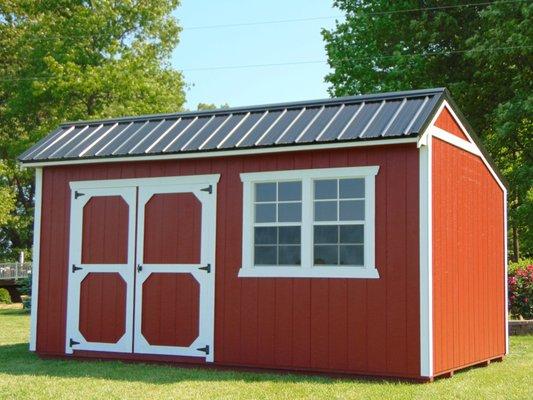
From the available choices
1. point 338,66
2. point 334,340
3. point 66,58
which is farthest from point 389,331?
point 66,58

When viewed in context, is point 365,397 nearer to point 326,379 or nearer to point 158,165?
point 326,379

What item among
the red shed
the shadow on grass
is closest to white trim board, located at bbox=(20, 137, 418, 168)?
the red shed

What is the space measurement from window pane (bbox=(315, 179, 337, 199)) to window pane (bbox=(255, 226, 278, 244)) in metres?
0.73

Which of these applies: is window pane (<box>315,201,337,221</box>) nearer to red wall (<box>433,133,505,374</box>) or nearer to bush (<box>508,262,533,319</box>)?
red wall (<box>433,133,505,374</box>)

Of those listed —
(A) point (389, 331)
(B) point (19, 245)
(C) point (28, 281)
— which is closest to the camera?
(A) point (389, 331)

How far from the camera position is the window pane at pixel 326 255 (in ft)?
33.1

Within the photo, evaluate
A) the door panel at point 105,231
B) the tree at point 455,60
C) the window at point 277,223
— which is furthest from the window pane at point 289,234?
the tree at point 455,60

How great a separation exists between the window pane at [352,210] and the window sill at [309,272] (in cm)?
59

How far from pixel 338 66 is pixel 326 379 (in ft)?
60.4

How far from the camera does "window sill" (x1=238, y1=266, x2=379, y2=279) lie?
9.80 m

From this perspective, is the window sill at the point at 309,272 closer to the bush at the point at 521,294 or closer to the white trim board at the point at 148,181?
the white trim board at the point at 148,181

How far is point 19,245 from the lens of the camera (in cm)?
4153

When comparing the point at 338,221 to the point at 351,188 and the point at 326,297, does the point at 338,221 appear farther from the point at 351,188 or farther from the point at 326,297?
the point at 326,297

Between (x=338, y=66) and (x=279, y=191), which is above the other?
(x=338, y=66)
